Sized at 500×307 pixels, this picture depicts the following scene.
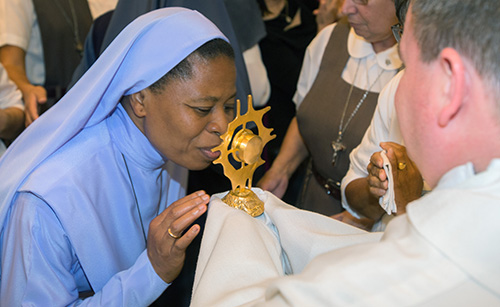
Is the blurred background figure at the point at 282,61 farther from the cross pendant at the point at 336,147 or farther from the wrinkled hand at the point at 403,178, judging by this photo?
the wrinkled hand at the point at 403,178

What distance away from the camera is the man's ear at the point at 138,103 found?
69.7 inches

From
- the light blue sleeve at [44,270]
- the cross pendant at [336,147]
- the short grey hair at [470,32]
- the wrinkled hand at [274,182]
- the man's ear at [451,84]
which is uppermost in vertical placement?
the short grey hair at [470,32]

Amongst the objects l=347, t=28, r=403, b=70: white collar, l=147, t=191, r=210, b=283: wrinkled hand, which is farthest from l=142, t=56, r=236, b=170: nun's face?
l=347, t=28, r=403, b=70: white collar

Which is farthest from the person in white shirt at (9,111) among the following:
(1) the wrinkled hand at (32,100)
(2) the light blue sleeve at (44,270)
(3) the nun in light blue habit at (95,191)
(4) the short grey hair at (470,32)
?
(4) the short grey hair at (470,32)

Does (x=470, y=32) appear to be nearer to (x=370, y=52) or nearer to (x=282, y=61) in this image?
(x=370, y=52)

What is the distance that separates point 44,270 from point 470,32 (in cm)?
134

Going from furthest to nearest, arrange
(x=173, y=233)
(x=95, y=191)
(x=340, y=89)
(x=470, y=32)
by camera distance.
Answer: (x=340, y=89) < (x=95, y=191) < (x=173, y=233) < (x=470, y=32)

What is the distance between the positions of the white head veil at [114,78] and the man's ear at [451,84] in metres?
1.00

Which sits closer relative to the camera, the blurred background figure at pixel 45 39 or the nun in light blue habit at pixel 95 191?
the nun in light blue habit at pixel 95 191

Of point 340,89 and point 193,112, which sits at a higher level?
point 193,112

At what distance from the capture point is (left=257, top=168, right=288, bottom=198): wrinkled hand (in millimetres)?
2635

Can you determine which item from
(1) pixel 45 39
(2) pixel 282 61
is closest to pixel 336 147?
(2) pixel 282 61

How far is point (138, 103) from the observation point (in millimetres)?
1780

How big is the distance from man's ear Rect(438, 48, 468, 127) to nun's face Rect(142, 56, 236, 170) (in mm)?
966
